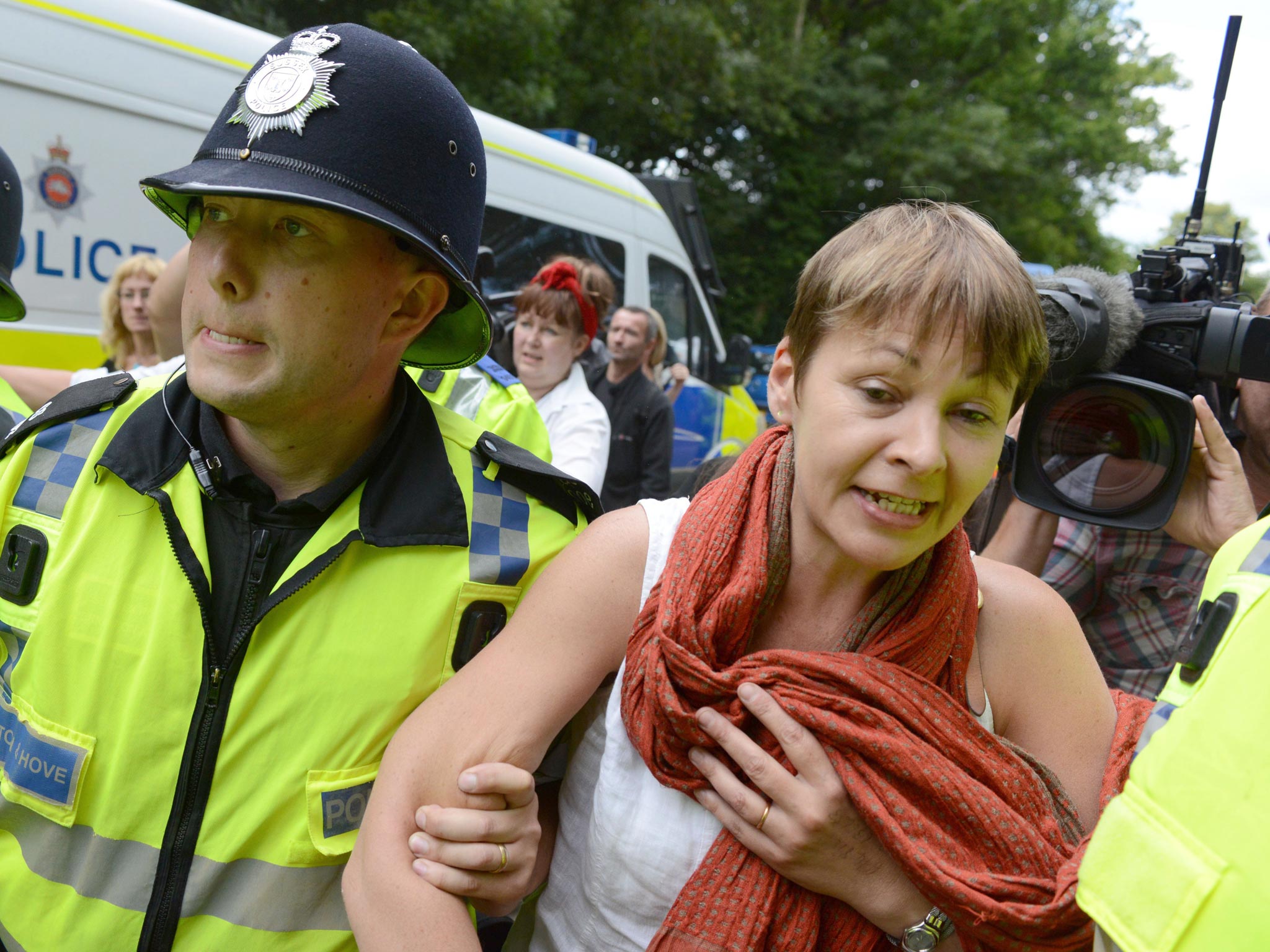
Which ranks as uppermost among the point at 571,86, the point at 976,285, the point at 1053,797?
the point at 571,86

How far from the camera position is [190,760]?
→ 4.39 ft

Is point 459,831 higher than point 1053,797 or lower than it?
lower

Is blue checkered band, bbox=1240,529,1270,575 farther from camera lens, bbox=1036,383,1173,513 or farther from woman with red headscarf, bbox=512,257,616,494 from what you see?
woman with red headscarf, bbox=512,257,616,494

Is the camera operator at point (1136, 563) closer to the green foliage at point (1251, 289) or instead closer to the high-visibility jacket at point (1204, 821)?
the green foliage at point (1251, 289)

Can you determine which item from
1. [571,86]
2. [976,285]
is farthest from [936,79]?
[976,285]

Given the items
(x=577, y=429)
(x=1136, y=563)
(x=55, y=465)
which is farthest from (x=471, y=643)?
(x=577, y=429)

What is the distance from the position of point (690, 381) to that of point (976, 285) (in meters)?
5.95

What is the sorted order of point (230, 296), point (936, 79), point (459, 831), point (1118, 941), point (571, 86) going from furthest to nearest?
point (936, 79), point (571, 86), point (230, 296), point (459, 831), point (1118, 941)

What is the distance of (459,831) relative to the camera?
1.25 m

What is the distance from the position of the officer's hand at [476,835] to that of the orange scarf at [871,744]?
0.60 feet

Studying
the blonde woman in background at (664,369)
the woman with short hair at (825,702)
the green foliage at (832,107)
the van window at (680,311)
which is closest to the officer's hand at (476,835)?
the woman with short hair at (825,702)

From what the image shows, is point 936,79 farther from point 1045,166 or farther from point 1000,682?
point 1000,682

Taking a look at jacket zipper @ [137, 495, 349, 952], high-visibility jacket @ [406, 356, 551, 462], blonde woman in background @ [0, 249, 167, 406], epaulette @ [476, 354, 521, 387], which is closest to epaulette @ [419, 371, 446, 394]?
high-visibility jacket @ [406, 356, 551, 462]

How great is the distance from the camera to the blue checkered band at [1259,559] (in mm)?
922
